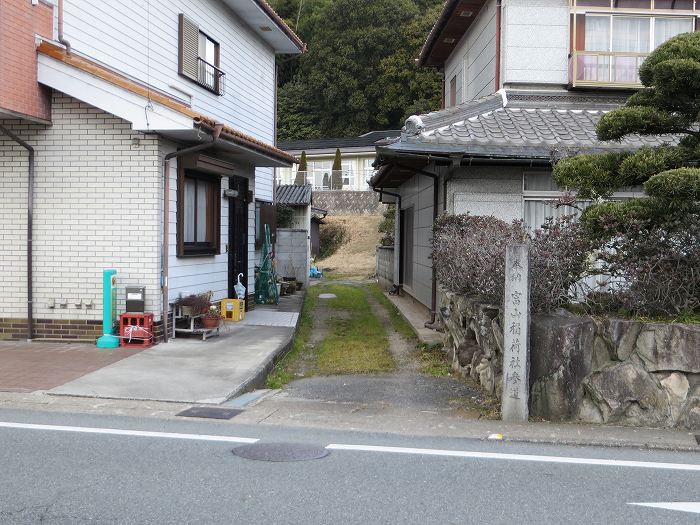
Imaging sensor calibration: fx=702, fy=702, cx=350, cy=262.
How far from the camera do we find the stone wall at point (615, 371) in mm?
6816

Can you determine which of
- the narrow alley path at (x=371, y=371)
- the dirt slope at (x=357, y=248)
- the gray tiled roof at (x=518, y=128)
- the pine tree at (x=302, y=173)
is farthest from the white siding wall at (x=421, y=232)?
the pine tree at (x=302, y=173)

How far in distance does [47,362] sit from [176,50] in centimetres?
706

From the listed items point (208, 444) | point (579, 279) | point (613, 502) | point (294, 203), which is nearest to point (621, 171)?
point (579, 279)

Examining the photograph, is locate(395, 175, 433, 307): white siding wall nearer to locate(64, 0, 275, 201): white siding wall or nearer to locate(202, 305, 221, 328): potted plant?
locate(64, 0, 275, 201): white siding wall

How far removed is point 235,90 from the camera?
1673 cm

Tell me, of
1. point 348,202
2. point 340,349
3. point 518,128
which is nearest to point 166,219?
point 340,349

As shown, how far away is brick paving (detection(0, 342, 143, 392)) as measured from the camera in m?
8.20

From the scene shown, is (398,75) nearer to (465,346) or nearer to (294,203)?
(294,203)

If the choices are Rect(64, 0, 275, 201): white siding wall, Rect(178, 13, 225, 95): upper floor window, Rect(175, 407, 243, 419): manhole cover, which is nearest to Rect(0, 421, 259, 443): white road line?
Rect(175, 407, 243, 419): manhole cover

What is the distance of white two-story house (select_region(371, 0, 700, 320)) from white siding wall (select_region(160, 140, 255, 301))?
10.8ft

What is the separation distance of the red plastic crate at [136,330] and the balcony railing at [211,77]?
6018mm

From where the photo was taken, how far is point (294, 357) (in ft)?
36.7

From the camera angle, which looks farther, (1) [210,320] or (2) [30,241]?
(1) [210,320]

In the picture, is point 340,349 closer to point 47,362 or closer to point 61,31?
point 47,362
